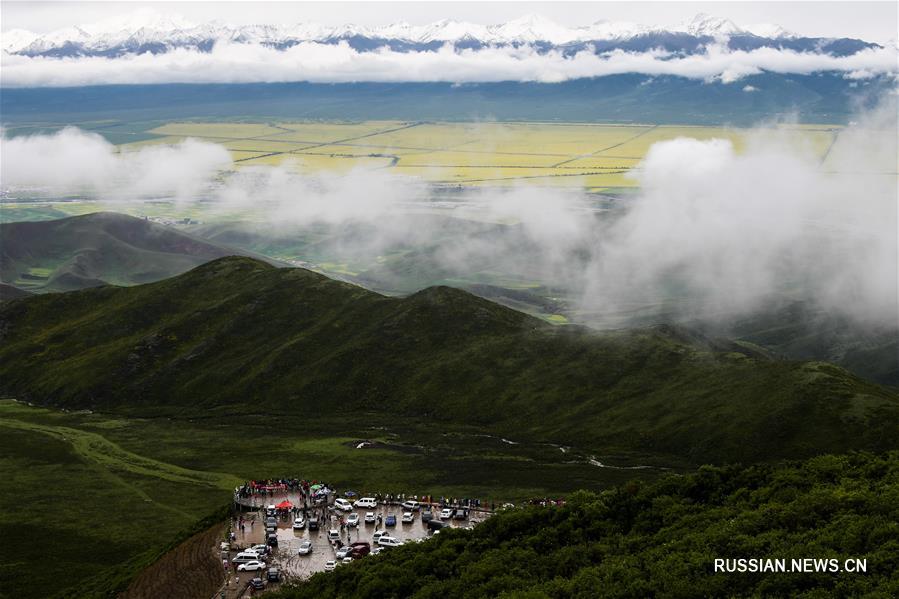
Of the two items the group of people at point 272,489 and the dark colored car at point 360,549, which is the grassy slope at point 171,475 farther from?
the dark colored car at point 360,549

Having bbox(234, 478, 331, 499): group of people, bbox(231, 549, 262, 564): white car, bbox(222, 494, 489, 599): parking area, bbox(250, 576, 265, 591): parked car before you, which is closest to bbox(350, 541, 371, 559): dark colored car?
bbox(222, 494, 489, 599): parking area

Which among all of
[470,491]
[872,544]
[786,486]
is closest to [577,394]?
[470,491]

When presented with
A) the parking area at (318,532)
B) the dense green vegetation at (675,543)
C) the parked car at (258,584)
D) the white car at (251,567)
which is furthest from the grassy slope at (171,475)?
the dense green vegetation at (675,543)

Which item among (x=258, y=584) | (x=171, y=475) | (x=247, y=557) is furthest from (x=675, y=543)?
(x=171, y=475)

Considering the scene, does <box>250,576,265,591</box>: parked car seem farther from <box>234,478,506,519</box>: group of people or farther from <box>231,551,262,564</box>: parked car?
<box>234,478,506,519</box>: group of people

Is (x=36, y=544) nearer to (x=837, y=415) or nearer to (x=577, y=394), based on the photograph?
(x=577, y=394)
